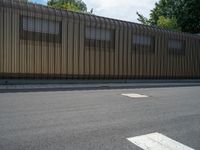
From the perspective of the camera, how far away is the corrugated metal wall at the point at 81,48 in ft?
44.3

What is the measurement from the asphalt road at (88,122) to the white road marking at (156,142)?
146 mm

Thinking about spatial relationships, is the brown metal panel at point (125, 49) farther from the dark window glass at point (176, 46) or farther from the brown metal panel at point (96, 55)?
the dark window glass at point (176, 46)

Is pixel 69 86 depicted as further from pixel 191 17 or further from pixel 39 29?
pixel 191 17

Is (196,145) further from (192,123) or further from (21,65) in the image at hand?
(21,65)

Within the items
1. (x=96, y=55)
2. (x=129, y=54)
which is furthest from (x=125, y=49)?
(x=96, y=55)

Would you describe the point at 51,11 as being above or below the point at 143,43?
above

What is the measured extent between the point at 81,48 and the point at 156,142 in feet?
35.1

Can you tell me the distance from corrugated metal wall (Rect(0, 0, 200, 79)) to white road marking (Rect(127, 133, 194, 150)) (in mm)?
9148

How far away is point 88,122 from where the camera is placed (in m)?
6.37

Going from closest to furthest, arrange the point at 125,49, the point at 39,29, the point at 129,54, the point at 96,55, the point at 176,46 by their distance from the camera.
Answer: the point at 39,29 < the point at 96,55 < the point at 125,49 < the point at 129,54 < the point at 176,46

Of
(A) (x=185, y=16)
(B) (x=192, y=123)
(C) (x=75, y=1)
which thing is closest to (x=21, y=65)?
(B) (x=192, y=123)

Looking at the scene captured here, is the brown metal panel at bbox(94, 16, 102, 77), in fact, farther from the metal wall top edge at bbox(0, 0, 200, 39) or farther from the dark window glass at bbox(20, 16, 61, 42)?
the dark window glass at bbox(20, 16, 61, 42)

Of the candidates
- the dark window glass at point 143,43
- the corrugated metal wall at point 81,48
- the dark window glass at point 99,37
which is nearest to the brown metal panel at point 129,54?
the corrugated metal wall at point 81,48

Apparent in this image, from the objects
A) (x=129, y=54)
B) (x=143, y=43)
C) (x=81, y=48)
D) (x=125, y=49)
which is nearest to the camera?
(x=81, y=48)
